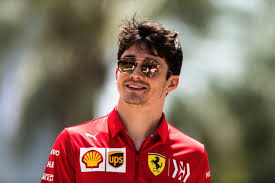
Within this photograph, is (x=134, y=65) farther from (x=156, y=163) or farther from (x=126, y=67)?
(x=156, y=163)

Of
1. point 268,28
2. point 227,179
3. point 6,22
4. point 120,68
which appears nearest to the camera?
point 120,68

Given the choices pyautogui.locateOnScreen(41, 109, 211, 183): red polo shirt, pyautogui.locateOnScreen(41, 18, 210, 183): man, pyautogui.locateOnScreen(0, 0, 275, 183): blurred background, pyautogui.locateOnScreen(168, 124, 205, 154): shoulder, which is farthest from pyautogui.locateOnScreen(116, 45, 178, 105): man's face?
pyautogui.locateOnScreen(0, 0, 275, 183): blurred background

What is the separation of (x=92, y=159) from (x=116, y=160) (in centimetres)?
21

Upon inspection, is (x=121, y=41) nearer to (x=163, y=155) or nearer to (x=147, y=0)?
(x=163, y=155)

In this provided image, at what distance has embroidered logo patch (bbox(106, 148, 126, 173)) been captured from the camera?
11.1 feet

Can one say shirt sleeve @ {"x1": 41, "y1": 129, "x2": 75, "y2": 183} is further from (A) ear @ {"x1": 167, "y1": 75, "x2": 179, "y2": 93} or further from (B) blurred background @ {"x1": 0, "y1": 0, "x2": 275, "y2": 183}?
(B) blurred background @ {"x1": 0, "y1": 0, "x2": 275, "y2": 183}

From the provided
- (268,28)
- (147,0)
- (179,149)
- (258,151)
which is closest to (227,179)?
(258,151)

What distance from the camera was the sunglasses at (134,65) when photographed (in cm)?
353

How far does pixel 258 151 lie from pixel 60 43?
6.67 meters

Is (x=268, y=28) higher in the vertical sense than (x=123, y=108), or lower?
higher

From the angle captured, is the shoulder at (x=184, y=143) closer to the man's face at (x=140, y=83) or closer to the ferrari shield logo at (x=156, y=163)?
the ferrari shield logo at (x=156, y=163)

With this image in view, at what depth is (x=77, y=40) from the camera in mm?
10961

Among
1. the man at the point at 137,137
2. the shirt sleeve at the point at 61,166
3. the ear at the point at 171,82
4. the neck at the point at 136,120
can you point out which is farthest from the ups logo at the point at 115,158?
the ear at the point at 171,82

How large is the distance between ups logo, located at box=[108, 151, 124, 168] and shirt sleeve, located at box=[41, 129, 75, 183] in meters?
0.32
